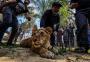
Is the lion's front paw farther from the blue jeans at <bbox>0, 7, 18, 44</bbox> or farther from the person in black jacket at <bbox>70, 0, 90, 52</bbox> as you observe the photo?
the blue jeans at <bbox>0, 7, 18, 44</bbox>

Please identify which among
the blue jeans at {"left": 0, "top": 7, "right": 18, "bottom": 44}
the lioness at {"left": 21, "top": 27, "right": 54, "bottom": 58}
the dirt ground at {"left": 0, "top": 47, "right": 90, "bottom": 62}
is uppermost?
the blue jeans at {"left": 0, "top": 7, "right": 18, "bottom": 44}

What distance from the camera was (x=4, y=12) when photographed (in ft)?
22.0

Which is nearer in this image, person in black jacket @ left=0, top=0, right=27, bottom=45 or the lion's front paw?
the lion's front paw

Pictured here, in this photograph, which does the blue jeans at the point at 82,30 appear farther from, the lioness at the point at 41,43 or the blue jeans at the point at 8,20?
the blue jeans at the point at 8,20

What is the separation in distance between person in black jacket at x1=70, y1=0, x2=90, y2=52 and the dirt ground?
1.56ft

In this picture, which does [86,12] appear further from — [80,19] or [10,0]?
[10,0]

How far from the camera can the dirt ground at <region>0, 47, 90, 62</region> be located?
531 centimetres

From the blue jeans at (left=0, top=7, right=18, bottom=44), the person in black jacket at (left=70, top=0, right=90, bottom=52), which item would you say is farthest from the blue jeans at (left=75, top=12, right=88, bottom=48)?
the blue jeans at (left=0, top=7, right=18, bottom=44)

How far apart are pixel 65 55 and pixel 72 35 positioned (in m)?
2.23

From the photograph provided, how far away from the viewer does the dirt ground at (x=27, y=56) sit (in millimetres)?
5308

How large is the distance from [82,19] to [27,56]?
1902 mm

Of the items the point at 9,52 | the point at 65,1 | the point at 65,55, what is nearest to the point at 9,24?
the point at 9,52

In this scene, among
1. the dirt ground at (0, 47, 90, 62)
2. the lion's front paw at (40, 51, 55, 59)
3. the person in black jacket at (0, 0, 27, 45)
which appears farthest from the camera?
the person in black jacket at (0, 0, 27, 45)

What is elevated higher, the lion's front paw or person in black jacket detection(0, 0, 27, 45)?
person in black jacket detection(0, 0, 27, 45)
